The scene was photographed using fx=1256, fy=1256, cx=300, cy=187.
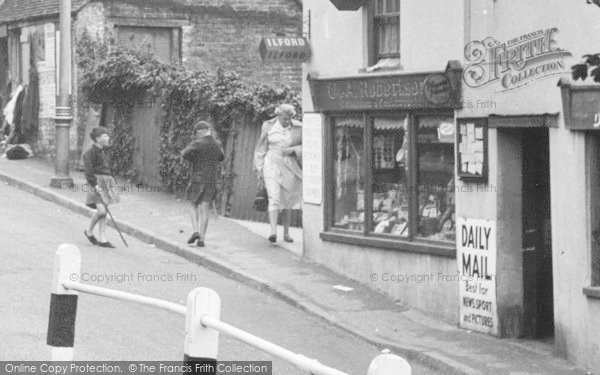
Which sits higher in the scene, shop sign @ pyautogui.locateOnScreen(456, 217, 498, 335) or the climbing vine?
the climbing vine

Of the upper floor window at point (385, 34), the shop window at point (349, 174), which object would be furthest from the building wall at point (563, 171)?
the shop window at point (349, 174)

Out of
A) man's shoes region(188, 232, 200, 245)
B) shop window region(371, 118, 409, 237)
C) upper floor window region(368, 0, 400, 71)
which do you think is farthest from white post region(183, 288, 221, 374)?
man's shoes region(188, 232, 200, 245)

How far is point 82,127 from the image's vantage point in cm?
2519

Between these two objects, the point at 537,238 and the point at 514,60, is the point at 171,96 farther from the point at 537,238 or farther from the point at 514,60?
the point at 514,60

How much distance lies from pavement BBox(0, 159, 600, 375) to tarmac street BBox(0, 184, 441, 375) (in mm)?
167

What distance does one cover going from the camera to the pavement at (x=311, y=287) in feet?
37.6

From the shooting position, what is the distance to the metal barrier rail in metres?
4.54

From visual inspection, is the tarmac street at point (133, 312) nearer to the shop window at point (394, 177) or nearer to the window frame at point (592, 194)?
the shop window at point (394, 177)

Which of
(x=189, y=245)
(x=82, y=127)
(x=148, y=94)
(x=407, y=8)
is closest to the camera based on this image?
(x=407, y=8)

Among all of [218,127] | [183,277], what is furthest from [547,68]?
[218,127]

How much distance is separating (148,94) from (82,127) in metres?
3.02

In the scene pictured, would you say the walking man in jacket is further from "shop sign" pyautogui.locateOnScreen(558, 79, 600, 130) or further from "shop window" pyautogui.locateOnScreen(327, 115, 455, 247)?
"shop sign" pyautogui.locateOnScreen(558, 79, 600, 130)

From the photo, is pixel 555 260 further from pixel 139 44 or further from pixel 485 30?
pixel 139 44

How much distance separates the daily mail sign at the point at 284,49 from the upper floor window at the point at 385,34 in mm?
1288
